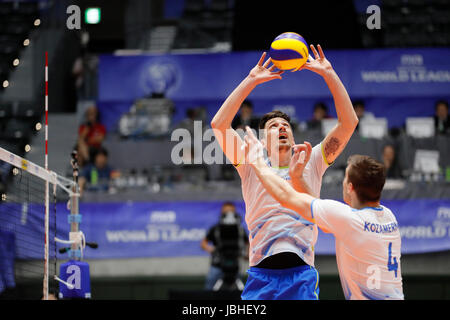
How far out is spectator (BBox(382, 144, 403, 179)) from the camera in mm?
11266

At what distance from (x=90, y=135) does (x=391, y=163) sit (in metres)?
6.27

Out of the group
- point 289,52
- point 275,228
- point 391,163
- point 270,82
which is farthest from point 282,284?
point 270,82

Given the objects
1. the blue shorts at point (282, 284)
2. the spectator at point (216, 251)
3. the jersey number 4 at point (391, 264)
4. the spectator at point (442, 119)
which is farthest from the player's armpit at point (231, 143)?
the spectator at point (442, 119)

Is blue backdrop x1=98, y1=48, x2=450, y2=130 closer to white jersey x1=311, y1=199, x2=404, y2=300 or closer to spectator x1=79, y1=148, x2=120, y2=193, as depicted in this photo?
spectator x1=79, y1=148, x2=120, y2=193

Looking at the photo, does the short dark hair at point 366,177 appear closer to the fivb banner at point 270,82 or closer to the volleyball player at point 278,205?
the volleyball player at point 278,205

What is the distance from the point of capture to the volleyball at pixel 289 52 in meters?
4.70

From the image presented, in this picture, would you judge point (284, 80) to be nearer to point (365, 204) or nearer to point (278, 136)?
point (278, 136)

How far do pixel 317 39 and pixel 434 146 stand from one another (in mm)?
3926

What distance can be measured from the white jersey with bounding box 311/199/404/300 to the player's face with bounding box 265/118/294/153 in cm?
105

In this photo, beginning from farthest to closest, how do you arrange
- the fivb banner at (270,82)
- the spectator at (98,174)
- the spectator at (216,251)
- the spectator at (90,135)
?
the fivb banner at (270,82) < the spectator at (90,135) < the spectator at (98,174) < the spectator at (216,251)

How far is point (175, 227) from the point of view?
35.4 feet

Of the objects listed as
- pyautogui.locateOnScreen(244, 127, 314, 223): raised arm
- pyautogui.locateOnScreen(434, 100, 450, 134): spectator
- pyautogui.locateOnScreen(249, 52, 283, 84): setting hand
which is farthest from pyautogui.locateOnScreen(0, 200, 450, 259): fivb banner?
pyautogui.locateOnScreen(244, 127, 314, 223): raised arm

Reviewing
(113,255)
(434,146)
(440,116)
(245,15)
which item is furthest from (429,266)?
(245,15)

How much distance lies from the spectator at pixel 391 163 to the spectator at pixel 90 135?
5674mm
